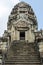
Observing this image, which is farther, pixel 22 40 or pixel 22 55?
pixel 22 40

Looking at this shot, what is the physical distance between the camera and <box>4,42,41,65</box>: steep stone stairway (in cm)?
1857

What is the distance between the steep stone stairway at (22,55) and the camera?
731 inches

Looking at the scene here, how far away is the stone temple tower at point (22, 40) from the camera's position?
754 inches

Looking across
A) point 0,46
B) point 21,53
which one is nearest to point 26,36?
point 0,46

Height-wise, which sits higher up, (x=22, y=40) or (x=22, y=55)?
(x=22, y=40)

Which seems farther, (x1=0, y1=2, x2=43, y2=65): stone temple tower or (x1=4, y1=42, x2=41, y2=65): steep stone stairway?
(x1=0, y1=2, x2=43, y2=65): stone temple tower

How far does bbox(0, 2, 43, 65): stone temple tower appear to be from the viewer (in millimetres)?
19156

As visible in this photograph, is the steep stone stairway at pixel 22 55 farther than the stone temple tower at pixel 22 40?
No

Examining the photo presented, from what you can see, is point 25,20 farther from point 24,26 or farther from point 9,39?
point 9,39

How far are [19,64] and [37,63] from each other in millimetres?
1164

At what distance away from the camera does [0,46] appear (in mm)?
23141

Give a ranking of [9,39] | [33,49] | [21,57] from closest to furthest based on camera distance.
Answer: [21,57] < [33,49] < [9,39]

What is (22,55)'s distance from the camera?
20.1 metres

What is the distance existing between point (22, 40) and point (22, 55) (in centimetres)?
540
